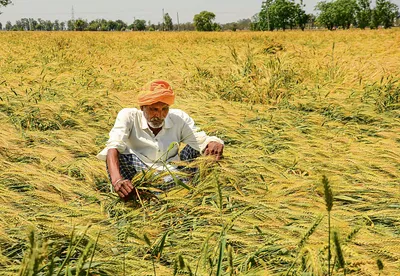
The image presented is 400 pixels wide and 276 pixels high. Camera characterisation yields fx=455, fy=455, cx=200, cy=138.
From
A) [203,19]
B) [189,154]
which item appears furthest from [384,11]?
[189,154]

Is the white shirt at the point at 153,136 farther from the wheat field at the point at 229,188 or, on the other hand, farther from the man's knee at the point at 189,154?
the wheat field at the point at 229,188

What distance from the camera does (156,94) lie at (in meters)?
2.40

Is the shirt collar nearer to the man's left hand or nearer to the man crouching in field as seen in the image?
the man crouching in field

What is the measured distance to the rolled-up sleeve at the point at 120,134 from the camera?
2.41 meters

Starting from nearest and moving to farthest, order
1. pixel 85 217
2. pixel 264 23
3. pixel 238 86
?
pixel 85 217, pixel 238 86, pixel 264 23

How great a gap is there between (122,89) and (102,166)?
312 centimetres

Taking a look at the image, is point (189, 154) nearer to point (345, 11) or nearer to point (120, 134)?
point (120, 134)

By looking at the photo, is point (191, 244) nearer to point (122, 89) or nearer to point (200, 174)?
point (200, 174)

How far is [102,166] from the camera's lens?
2730 mm

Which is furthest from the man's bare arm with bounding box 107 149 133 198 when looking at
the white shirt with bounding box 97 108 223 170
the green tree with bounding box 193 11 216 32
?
the green tree with bounding box 193 11 216 32

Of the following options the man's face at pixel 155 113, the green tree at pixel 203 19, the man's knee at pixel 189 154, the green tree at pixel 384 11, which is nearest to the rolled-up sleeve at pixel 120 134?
the man's face at pixel 155 113

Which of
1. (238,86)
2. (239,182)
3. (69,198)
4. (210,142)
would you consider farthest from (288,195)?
(238,86)

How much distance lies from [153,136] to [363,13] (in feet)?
235

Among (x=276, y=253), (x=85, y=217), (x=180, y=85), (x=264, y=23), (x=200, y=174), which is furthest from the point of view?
(x=264, y=23)
